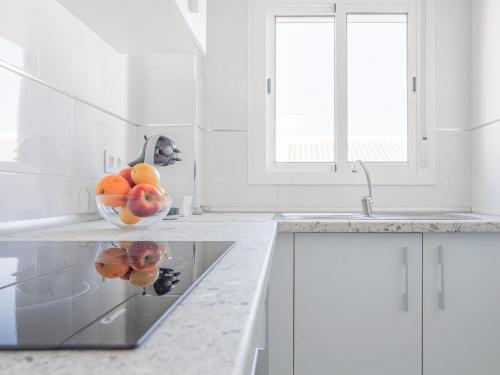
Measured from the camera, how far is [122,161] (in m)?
2.02

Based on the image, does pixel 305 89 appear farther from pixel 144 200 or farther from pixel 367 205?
pixel 144 200

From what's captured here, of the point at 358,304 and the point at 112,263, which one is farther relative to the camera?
the point at 358,304

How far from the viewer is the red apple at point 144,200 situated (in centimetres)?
121

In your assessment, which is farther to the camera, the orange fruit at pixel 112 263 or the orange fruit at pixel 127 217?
the orange fruit at pixel 127 217

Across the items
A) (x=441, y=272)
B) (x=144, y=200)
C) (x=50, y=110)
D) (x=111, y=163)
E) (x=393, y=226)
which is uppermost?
(x=50, y=110)

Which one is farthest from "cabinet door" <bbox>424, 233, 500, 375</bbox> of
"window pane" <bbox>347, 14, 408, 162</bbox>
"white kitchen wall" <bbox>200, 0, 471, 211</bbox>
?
"window pane" <bbox>347, 14, 408, 162</bbox>

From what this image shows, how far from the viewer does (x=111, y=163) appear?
187cm

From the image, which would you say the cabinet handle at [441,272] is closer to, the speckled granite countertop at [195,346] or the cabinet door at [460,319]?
the cabinet door at [460,319]

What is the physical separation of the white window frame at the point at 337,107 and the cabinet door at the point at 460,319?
797 mm

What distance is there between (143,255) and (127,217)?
489mm

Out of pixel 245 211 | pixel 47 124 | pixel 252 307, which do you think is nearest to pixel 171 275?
pixel 252 307

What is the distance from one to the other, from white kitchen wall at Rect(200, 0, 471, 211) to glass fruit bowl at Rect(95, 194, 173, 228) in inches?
44.6

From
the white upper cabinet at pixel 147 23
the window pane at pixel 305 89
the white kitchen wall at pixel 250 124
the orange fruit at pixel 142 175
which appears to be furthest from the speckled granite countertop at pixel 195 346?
the window pane at pixel 305 89

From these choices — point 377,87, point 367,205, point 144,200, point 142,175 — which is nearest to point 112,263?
point 144,200
